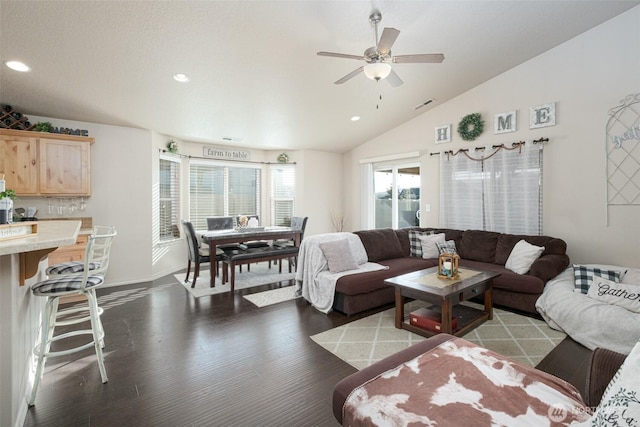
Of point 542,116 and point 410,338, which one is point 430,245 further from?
point 542,116

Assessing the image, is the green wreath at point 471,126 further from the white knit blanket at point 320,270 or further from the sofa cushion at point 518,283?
the white knit blanket at point 320,270

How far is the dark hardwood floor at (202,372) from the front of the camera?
185 cm

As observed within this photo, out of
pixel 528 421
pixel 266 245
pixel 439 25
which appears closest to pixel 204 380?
pixel 528 421

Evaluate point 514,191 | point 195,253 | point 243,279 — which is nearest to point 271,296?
point 243,279

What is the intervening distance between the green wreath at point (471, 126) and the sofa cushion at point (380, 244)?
1987 millimetres

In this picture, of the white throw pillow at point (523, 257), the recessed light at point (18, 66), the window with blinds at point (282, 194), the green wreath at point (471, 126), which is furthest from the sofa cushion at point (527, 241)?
the recessed light at point (18, 66)

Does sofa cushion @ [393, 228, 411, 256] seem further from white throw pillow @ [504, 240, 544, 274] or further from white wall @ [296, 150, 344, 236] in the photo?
white wall @ [296, 150, 344, 236]

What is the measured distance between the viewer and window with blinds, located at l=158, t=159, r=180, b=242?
5.48m

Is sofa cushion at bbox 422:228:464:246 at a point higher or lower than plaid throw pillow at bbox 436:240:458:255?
higher

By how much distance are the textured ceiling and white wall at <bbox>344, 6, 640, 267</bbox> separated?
0.24 meters

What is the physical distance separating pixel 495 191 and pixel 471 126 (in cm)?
112

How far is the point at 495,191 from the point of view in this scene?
4535 mm

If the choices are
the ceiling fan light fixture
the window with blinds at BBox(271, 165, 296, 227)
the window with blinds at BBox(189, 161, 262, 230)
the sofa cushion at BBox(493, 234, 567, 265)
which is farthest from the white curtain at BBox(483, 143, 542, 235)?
the window with blinds at BBox(189, 161, 262, 230)

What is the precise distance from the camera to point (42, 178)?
3906mm
